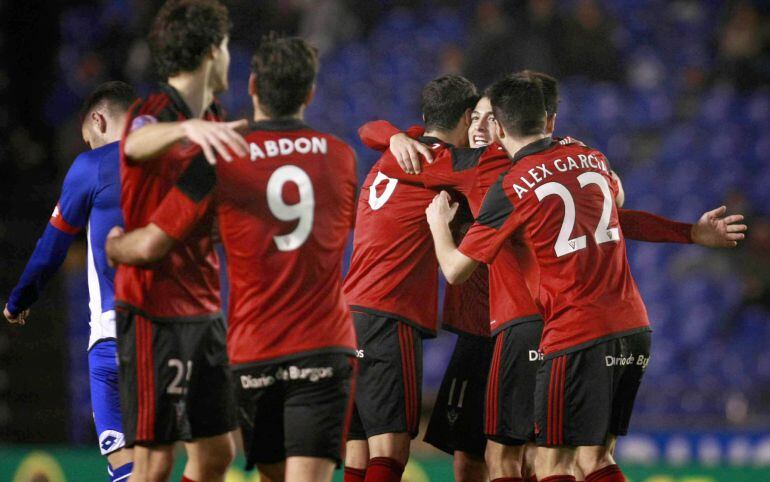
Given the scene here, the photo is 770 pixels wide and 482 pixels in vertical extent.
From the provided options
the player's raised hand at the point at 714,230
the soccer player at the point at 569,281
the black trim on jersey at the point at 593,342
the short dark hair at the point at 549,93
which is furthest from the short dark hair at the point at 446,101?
the black trim on jersey at the point at 593,342

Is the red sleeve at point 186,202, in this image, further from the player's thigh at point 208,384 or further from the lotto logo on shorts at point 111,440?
the lotto logo on shorts at point 111,440

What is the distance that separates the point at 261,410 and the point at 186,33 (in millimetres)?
1475

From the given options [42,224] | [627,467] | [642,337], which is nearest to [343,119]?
[42,224]

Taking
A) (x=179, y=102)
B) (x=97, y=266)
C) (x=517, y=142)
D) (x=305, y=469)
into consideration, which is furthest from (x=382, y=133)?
(x=305, y=469)

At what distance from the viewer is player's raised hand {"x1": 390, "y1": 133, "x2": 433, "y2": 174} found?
18.5 feet

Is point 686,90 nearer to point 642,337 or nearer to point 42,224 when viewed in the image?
point 42,224

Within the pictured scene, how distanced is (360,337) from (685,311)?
607 cm

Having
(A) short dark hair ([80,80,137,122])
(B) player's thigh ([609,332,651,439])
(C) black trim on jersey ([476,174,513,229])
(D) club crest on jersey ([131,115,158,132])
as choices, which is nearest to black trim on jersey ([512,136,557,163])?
(C) black trim on jersey ([476,174,513,229])

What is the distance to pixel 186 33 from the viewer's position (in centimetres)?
445

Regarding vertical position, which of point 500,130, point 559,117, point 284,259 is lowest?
point 284,259

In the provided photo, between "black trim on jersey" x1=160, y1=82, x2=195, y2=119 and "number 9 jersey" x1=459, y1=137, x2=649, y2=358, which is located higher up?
"black trim on jersey" x1=160, y1=82, x2=195, y2=119

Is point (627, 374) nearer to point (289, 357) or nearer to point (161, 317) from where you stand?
point (289, 357)

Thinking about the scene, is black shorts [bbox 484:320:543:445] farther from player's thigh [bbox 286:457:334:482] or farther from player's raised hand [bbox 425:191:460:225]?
player's thigh [bbox 286:457:334:482]

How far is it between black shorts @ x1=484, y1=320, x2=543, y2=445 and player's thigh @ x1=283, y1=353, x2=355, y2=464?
4.41 feet
